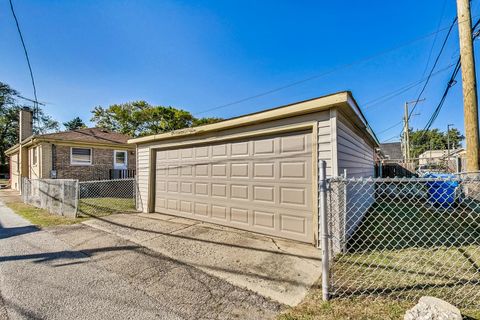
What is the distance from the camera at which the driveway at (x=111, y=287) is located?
2141 millimetres

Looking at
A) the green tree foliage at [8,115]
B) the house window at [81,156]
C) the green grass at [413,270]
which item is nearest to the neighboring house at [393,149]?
the green grass at [413,270]

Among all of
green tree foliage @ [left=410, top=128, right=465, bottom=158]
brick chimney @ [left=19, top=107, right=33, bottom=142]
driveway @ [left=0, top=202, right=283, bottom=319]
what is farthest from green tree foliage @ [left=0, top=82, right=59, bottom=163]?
green tree foliage @ [left=410, top=128, right=465, bottom=158]

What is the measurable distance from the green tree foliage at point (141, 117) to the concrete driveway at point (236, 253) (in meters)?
19.7

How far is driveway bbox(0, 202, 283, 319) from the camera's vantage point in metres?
2.14

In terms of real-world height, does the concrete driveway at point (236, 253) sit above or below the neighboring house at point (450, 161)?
below

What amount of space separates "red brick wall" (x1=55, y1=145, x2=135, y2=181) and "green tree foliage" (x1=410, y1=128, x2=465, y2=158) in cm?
6288

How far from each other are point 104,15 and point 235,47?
205 inches

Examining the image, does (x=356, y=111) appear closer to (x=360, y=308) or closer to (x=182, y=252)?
(x=360, y=308)

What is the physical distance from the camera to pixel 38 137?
10.5 metres

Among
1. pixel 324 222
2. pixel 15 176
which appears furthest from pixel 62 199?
pixel 15 176

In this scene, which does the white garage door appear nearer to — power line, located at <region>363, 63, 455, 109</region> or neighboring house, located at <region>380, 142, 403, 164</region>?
power line, located at <region>363, 63, 455, 109</region>

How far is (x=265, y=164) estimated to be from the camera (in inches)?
182

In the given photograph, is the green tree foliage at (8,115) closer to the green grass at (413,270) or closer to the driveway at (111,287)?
the driveway at (111,287)

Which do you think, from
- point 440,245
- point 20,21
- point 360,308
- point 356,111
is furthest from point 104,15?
point 440,245
